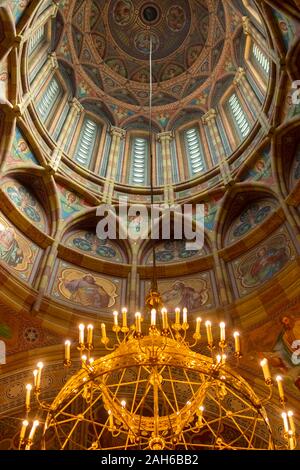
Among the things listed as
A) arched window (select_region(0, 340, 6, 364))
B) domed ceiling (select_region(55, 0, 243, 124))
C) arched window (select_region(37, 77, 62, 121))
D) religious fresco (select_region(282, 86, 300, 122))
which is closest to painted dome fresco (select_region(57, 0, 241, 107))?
domed ceiling (select_region(55, 0, 243, 124))

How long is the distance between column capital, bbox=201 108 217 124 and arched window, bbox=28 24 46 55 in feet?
23.7

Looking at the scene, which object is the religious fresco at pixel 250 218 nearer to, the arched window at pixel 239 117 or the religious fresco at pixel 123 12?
the arched window at pixel 239 117

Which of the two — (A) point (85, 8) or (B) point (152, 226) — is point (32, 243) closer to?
(B) point (152, 226)

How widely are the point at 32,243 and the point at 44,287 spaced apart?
1.71 meters

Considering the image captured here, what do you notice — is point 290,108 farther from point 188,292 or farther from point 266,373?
point 266,373

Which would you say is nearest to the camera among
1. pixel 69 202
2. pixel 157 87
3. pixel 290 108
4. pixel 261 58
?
pixel 290 108

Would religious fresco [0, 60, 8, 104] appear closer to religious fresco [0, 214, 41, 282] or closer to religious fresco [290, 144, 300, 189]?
religious fresco [0, 214, 41, 282]

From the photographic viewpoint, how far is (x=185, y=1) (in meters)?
24.5

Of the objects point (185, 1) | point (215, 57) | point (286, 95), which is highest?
point (185, 1)

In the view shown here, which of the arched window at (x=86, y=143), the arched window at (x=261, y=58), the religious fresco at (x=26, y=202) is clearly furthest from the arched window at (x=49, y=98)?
the arched window at (x=261, y=58)

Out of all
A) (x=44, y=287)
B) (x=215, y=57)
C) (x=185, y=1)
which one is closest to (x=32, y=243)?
(x=44, y=287)

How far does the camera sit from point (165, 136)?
22.0m

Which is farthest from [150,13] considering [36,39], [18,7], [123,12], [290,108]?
[290,108]

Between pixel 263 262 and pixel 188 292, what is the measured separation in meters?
2.36
